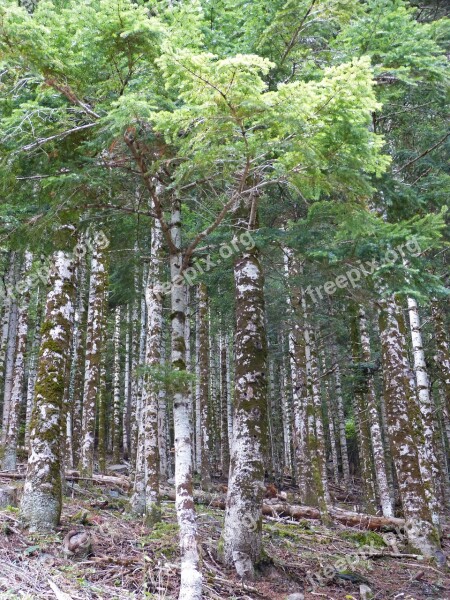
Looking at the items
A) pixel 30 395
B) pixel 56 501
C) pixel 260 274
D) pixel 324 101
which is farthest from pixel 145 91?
pixel 30 395

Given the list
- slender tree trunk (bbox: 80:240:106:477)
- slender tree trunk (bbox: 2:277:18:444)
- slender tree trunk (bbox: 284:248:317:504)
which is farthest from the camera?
slender tree trunk (bbox: 2:277:18:444)

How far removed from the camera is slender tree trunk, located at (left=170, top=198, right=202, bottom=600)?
495cm

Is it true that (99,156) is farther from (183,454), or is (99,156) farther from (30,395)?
(30,395)

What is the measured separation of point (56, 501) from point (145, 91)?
19.6 ft

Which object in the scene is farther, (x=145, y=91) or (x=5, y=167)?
(x=5, y=167)

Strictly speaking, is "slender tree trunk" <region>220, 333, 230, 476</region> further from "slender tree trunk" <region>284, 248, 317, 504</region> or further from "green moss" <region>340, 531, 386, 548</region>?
"green moss" <region>340, 531, 386, 548</region>

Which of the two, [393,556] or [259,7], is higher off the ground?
[259,7]

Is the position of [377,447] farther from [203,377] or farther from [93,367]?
[93,367]

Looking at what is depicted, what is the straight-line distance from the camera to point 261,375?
7520 mm

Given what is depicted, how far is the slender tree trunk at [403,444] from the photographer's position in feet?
29.5

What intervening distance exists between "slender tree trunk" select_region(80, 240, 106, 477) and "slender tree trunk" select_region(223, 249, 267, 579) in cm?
536

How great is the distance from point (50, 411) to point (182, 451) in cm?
285

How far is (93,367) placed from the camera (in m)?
12.3

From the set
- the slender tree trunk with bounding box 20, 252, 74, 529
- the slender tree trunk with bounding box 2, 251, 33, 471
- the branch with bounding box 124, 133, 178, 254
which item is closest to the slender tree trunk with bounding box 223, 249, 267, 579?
the branch with bounding box 124, 133, 178, 254
